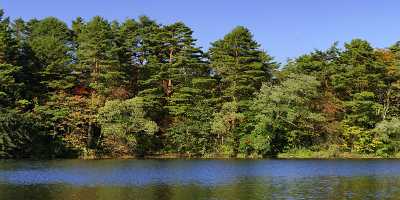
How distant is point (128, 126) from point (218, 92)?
46.6ft

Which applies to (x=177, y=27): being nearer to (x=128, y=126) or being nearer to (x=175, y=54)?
(x=175, y=54)

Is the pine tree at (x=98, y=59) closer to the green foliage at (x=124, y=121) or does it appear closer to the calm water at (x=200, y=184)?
the green foliage at (x=124, y=121)

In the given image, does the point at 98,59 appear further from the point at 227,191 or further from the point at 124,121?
the point at 227,191

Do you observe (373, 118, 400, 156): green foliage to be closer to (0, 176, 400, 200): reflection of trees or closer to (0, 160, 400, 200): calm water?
(0, 160, 400, 200): calm water

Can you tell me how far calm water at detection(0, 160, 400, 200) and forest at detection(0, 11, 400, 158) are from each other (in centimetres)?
1932

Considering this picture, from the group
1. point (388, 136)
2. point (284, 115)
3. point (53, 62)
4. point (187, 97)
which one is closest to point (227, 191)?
point (284, 115)

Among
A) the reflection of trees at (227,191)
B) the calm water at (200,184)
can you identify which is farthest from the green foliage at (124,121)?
the reflection of trees at (227,191)

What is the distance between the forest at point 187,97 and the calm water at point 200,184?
19.3 metres

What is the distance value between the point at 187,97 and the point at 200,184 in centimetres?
3443

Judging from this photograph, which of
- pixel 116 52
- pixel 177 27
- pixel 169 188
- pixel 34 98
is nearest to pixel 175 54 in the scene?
pixel 177 27

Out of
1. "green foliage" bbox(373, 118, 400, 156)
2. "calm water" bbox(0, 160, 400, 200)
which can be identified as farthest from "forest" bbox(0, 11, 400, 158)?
"calm water" bbox(0, 160, 400, 200)

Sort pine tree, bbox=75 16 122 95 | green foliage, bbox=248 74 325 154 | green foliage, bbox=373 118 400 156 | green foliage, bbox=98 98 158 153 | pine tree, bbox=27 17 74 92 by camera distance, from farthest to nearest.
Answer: pine tree, bbox=27 17 74 92 → pine tree, bbox=75 16 122 95 → green foliage, bbox=373 118 400 156 → green foliage, bbox=248 74 325 154 → green foliage, bbox=98 98 158 153

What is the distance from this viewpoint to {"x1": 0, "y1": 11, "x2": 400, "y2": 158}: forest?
59.5 metres

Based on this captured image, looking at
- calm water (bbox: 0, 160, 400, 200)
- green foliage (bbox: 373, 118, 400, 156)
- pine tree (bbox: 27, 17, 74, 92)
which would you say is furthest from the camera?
pine tree (bbox: 27, 17, 74, 92)
